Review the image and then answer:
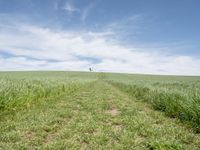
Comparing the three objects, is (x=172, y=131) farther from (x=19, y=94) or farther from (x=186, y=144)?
(x=19, y=94)

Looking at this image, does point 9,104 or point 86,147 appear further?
point 9,104

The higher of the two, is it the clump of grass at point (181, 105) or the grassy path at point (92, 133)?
the clump of grass at point (181, 105)

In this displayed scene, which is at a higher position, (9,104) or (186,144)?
(9,104)

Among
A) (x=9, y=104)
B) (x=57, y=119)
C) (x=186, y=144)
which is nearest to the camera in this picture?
(x=186, y=144)

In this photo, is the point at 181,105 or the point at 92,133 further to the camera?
the point at 181,105

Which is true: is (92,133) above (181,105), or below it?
below

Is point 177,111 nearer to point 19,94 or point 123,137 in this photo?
point 123,137

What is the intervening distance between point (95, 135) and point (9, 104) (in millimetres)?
5495

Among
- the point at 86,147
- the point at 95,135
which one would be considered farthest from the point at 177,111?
the point at 86,147

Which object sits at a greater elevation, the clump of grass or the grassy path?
the clump of grass

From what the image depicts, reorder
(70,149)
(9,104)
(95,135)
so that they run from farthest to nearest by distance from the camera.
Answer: (9,104), (95,135), (70,149)

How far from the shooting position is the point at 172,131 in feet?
32.8

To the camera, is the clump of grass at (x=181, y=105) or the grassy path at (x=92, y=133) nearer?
the grassy path at (x=92, y=133)

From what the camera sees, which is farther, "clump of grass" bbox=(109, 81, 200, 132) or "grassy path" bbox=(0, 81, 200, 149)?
"clump of grass" bbox=(109, 81, 200, 132)
